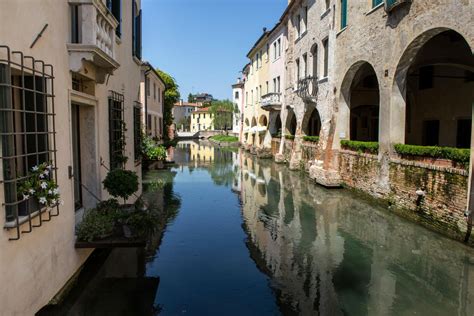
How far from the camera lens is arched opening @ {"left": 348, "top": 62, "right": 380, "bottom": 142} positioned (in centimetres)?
2329

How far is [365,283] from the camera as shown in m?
7.10

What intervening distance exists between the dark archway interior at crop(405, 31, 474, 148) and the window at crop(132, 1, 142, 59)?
10063 millimetres

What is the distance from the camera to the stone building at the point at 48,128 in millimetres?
4273

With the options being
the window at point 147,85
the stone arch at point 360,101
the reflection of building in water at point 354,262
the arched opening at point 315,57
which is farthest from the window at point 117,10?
the window at point 147,85

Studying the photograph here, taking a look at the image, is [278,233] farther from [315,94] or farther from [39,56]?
[315,94]

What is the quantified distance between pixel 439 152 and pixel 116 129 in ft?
28.3

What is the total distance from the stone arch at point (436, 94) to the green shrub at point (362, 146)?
Result: 1.07m

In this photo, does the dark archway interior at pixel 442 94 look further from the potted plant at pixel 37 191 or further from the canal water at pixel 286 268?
the potted plant at pixel 37 191

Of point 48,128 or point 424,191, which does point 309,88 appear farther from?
point 48,128

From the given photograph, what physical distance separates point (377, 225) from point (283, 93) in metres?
20.1

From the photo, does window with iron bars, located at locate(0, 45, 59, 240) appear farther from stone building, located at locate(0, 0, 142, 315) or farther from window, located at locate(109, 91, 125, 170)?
window, located at locate(109, 91, 125, 170)

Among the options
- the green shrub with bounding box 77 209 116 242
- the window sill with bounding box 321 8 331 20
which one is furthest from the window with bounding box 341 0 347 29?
the green shrub with bounding box 77 209 116 242

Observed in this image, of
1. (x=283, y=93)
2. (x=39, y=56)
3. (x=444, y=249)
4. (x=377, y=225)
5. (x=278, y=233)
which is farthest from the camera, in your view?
(x=283, y=93)

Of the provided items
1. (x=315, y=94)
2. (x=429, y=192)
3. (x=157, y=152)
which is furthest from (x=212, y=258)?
(x=315, y=94)
